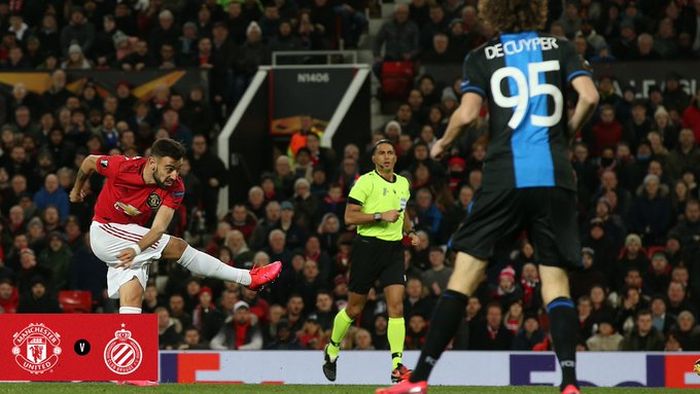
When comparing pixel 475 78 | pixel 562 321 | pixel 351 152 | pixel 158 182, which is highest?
pixel 475 78

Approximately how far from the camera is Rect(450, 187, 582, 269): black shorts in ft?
27.7

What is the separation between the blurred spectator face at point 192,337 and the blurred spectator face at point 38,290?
75.9 inches

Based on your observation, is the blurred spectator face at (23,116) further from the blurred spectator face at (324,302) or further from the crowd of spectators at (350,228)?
the blurred spectator face at (324,302)

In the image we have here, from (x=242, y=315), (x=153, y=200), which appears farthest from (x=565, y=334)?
(x=242, y=315)

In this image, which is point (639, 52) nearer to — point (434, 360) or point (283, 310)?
point (283, 310)

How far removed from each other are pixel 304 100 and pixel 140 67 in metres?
2.36

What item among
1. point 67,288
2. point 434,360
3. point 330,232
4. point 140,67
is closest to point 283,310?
point 330,232

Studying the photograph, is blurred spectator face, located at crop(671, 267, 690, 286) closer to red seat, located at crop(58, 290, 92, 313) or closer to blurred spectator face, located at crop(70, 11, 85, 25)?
red seat, located at crop(58, 290, 92, 313)

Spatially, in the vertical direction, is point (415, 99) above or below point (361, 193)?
above

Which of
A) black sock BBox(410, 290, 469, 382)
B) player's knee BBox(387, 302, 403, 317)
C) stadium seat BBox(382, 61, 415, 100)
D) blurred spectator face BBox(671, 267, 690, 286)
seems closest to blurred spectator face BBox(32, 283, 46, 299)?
stadium seat BBox(382, 61, 415, 100)

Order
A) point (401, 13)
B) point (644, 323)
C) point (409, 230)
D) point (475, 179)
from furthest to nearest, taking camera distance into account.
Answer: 1. point (401, 13)
2. point (475, 179)
3. point (644, 323)
4. point (409, 230)

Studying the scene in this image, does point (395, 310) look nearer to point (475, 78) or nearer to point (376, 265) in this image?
point (376, 265)

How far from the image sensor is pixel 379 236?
12.9 m

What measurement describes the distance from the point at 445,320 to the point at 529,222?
2.30ft
